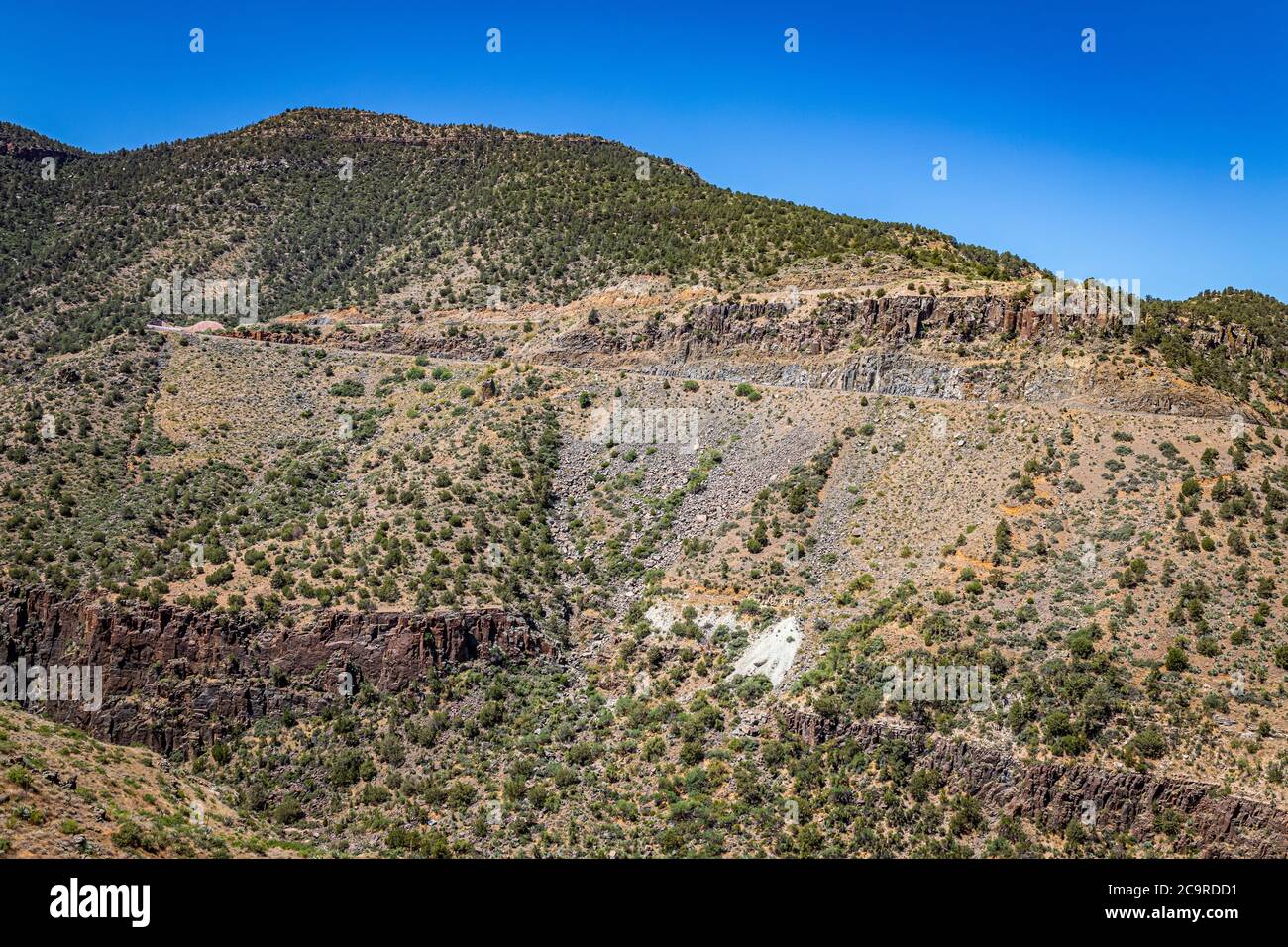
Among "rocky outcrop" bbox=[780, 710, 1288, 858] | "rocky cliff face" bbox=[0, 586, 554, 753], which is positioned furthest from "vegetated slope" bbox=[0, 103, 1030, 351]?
"rocky outcrop" bbox=[780, 710, 1288, 858]

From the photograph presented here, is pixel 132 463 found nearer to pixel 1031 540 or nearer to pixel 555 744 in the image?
pixel 555 744

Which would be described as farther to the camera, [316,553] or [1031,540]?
[316,553]

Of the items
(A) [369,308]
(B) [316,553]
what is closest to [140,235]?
(A) [369,308]

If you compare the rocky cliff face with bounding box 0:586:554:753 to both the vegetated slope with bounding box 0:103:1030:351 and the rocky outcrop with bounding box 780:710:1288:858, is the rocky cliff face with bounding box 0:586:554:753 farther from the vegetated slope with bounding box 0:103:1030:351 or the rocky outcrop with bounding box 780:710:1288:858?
the vegetated slope with bounding box 0:103:1030:351

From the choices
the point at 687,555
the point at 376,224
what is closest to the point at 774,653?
the point at 687,555

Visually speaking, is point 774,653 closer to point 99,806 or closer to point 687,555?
point 687,555

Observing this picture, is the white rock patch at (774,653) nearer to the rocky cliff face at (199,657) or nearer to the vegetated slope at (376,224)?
the rocky cliff face at (199,657)
